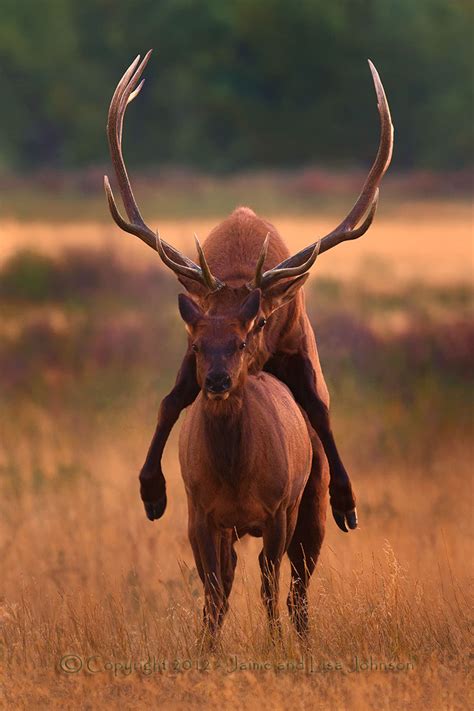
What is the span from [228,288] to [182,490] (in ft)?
22.6

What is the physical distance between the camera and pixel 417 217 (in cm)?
3381

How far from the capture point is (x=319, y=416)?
9.68m

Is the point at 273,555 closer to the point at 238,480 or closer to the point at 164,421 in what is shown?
the point at 238,480

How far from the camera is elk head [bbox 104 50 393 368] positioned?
8422mm

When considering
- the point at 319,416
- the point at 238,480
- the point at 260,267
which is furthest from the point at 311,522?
the point at 260,267

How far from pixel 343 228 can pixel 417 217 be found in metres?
24.3

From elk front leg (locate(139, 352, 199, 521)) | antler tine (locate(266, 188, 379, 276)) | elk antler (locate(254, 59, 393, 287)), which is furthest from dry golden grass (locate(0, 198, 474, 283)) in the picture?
elk front leg (locate(139, 352, 199, 521))

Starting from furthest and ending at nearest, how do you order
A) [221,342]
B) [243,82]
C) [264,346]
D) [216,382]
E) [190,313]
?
1. [243,82]
2. [264,346]
3. [190,313]
4. [221,342]
5. [216,382]

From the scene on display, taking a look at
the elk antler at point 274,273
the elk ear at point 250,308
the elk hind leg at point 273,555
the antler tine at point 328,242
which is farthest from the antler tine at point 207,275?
the elk hind leg at point 273,555

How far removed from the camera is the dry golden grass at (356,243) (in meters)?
26.6

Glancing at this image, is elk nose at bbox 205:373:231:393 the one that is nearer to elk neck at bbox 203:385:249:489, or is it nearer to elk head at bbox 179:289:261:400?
elk head at bbox 179:289:261:400

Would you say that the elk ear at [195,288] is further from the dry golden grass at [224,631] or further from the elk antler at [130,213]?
the dry golden grass at [224,631]

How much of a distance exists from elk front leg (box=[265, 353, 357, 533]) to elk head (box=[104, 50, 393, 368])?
600 mm

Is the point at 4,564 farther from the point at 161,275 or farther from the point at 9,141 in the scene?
the point at 9,141
